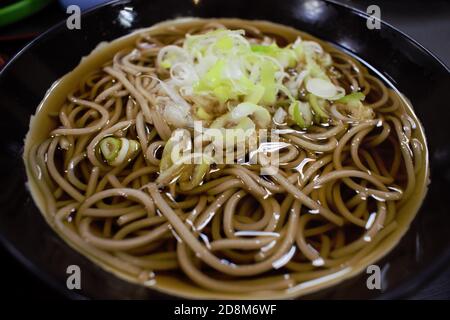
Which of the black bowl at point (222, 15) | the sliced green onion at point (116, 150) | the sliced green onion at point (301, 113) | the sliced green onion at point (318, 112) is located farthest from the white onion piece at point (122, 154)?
the sliced green onion at point (318, 112)

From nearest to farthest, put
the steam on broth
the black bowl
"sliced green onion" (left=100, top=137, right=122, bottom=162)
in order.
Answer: the black bowl
the steam on broth
"sliced green onion" (left=100, top=137, right=122, bottom=162)

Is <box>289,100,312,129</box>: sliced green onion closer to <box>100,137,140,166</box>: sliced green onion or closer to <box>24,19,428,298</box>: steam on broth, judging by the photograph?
<box>24,19,428,298</box>: steam on broth

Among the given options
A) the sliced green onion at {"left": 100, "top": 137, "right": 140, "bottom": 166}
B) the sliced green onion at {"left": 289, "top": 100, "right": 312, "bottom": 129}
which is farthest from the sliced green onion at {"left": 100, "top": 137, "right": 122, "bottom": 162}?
the sliced green onion at {"left": 289, "top": 100, "right": 312, "bottom": 129}

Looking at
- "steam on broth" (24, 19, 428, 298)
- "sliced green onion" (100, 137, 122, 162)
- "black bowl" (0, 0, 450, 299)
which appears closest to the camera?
"black bowl" (0, 0, 450, 299)

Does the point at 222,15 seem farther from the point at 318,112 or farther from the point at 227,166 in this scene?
the point at 227,166

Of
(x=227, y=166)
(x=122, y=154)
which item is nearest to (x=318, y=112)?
(x=227, y=166)
